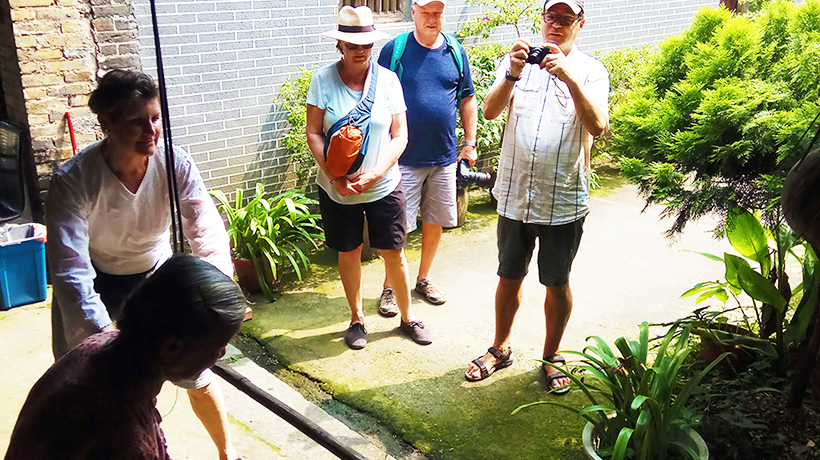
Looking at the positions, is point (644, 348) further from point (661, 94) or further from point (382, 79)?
point (382, 79)

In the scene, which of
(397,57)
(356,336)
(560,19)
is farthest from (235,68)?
(560,19)

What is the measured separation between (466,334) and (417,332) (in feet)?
1.10

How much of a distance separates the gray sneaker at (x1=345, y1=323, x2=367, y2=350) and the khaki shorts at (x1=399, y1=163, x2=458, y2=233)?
0.76 metres

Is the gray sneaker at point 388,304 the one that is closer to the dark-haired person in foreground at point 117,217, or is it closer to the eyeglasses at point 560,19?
the dark-haired person in foreground at point 117,217

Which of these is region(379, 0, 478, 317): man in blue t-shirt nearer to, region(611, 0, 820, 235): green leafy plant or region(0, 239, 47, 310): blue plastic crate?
region(611, 0, 820, 235): green leafy plant

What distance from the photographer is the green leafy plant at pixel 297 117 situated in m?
5.78

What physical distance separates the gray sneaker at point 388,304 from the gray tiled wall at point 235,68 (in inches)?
64.2

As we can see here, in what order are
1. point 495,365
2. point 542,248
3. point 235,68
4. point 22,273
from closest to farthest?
1. point 542,248
2. point 495,365
3. point 22,273
4. point 235,68

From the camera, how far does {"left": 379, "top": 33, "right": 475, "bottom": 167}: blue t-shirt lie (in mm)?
4723

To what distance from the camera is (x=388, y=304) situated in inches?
194

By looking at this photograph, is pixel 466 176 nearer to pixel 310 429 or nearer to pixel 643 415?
pixel 643 415

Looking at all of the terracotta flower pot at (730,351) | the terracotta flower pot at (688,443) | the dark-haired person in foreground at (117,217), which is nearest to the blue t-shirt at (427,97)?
the terracotta flower pot at (730,351)

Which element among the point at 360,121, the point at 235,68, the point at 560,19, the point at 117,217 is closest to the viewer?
the point at 117,217

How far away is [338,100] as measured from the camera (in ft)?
13.4
